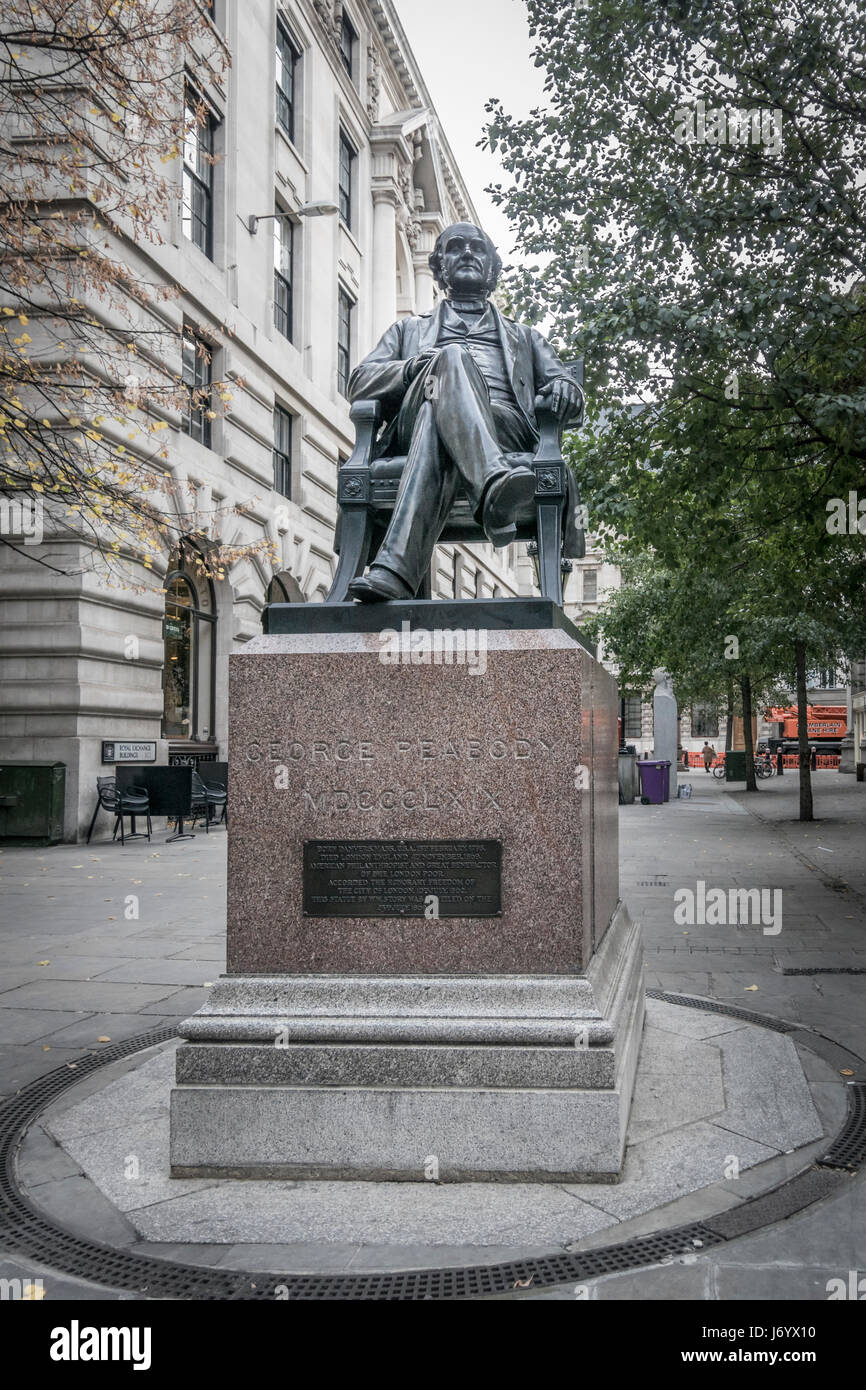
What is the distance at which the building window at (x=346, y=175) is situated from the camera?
1187 inches

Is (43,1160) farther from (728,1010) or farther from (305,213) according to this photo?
(305,213)

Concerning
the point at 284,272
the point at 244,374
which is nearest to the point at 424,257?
the point at 284,272

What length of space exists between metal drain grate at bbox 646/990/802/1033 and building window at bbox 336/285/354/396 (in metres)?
25.4

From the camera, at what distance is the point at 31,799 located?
606 inches

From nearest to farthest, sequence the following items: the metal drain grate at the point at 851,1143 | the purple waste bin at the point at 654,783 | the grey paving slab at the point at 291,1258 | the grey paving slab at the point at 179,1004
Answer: the grey paving slab at the point at 291,1258
the metal drain grate at the point at 851,1143
the grey paving slab at the point at 179,1004
the purple waste bin at the point at 654,783

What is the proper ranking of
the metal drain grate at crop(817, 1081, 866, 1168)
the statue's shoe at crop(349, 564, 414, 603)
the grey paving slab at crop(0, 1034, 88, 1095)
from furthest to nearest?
the grey paving slab at crop(0, 1034, 88, 1095)
the statue's shoe at crop(349, 564, 414, 603)
the metal drain grate at crop(817, 1081, 866, 1168)

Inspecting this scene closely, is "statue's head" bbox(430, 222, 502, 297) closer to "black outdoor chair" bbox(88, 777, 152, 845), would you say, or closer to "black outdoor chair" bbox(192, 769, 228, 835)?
"black outdoor chair" bbox(88, 777, 152, 845)

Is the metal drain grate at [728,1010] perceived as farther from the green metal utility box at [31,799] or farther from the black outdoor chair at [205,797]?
the black outdoor chair at [205,797]

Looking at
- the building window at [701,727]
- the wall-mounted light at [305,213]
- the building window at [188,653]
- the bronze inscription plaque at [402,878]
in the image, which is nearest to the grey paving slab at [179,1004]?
the bronze inscription plaque at [402,878]

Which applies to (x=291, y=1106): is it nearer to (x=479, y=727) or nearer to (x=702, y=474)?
(x=479, y=727)

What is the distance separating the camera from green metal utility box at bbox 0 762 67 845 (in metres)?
15.2

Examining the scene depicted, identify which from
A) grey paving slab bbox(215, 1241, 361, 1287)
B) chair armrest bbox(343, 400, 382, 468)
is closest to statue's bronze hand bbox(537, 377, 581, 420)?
chair armrest bbox(343, 400, 382, 468)

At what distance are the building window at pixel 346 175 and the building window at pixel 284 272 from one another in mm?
5168

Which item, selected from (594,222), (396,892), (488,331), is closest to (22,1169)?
(396,892)
